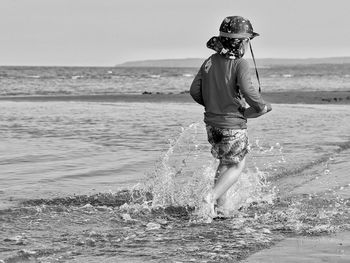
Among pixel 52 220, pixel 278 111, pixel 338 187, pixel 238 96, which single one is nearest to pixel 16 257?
pixel 52 220

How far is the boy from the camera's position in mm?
6941

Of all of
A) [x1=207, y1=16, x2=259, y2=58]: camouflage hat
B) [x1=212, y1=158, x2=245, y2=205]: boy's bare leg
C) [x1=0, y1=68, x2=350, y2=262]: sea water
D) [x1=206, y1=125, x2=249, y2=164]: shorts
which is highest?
[x1=207, y1=16, x2=259, y2=58]: camouflage hat

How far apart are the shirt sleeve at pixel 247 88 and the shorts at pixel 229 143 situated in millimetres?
376

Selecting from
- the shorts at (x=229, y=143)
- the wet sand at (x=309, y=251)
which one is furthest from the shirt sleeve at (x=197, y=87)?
the wet sand at (x=309, y=251)

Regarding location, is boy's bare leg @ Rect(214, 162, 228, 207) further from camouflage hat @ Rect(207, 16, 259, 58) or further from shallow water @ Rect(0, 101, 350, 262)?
camouflage hat @ Rect(207, 16, 259, 58)

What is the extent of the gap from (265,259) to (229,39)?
7.55ft

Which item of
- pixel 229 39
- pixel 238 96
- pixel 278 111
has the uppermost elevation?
pixel 229 39

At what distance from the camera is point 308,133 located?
14969mm

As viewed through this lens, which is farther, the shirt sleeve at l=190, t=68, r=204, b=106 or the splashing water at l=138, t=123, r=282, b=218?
the splashing water at l=138, t=123, r=282, b=218

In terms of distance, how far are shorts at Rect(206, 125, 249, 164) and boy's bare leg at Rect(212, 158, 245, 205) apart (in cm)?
7

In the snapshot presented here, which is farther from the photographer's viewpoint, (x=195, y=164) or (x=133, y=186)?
(x=195, y=164)

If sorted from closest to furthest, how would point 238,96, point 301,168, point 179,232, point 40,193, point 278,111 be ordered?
1. point 179,232
2. point 238,96
3. point 40,193
4. point 301,168
5. point 278,111

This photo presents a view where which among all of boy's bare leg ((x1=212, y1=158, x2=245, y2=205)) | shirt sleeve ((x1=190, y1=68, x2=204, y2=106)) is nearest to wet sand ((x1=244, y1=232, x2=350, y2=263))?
boy's bare leg ((x1=212, y1=158, x2=245, y2=205))

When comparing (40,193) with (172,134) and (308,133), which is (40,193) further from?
(308,133)
